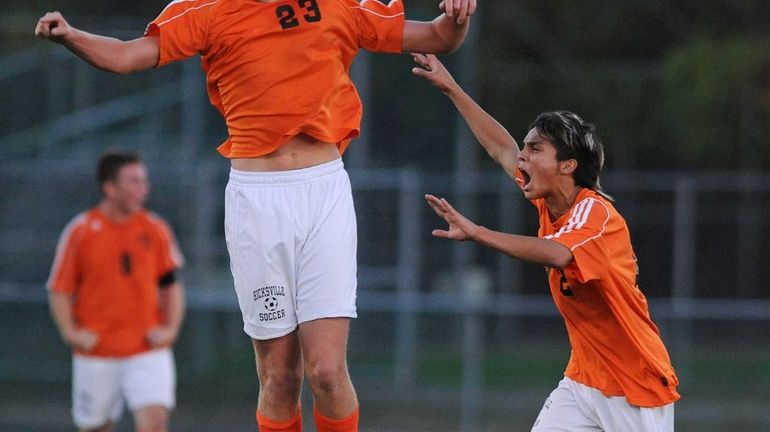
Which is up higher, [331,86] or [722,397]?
[331,86]

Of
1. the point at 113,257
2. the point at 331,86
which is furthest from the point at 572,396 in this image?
the point at 113,257

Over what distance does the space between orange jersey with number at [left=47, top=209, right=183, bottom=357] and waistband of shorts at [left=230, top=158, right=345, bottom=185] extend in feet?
12.7

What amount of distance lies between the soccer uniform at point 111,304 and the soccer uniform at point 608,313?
155 inches

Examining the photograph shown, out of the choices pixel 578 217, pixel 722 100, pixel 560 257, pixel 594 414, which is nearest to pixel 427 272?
pixel 722 100

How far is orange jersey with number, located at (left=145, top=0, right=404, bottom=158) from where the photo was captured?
210 inches

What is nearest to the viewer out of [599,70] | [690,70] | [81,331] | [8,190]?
[81,331]

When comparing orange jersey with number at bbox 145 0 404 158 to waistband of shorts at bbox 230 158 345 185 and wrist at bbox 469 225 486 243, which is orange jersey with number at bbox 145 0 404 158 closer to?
waistband of shorts at bbox 230 158 345 185

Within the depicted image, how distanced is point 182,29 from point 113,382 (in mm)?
4375

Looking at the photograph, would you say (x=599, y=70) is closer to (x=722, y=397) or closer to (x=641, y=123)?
(x=641, y=123)

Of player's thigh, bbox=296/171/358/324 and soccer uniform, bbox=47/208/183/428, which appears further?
soccer uniform, bbox=47/208/183/428

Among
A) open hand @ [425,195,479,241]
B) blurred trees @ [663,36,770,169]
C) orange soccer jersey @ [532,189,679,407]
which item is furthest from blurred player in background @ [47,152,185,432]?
blurred trees @ [663,36,770,169]

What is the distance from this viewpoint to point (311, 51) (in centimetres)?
535

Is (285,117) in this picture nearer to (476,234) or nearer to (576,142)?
(476,234)

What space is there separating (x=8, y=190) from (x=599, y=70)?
35.6 ft
